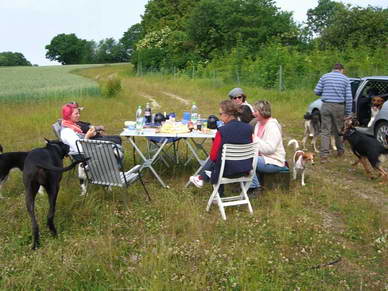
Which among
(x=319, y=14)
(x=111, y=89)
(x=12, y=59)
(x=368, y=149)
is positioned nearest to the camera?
(x=368, y=149)

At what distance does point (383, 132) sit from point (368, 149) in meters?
1.69

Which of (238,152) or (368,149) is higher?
(238,152)

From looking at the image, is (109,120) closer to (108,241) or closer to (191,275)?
(108,241)

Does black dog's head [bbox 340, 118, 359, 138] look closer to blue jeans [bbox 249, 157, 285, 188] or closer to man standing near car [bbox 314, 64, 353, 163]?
man standing near car [bbox 314, 64, 353, 163]

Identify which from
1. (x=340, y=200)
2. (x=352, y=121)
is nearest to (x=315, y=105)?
(x=352, y=121)

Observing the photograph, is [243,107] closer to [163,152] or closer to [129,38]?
[163,152]

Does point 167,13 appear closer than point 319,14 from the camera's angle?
Yes

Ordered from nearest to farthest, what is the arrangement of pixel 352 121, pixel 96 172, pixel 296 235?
pixel 296 235 → pixel 96 172 → pixel 352 121

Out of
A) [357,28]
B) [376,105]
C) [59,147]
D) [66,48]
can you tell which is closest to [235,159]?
[59,147]

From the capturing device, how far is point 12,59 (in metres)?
84.6

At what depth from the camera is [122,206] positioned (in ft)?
15.8

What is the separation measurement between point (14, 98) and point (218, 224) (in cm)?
1250

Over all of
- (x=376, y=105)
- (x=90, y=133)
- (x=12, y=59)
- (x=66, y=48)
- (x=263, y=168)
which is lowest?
(x=263, y=168)

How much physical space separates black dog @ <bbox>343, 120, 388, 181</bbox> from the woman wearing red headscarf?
413 cm
